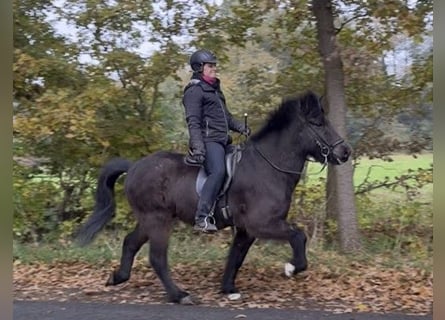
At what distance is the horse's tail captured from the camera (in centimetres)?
848

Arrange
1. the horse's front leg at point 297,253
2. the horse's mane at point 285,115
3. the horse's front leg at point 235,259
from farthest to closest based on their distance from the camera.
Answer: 1. the horse's front leg at point 235,259
2. the horse's mane at point 285,115
3. the horse's front leg at point 297,253

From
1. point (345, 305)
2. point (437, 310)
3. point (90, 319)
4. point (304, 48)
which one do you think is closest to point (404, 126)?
point (304, 48)

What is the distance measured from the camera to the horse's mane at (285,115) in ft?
26.1

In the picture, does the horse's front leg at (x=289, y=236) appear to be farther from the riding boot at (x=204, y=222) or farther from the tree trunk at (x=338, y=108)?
the tree trunk at (x=338, y=108)

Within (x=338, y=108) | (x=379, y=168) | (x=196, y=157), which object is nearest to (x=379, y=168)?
(x=379, y=168)

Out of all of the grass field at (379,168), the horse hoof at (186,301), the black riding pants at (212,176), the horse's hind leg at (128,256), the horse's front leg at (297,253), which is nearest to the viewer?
the horse's front leg at (297,253)

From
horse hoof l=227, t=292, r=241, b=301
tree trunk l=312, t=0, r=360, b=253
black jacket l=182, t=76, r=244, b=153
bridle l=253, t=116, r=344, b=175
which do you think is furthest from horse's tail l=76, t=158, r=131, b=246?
tree trunk l=312, t=0, r=360, b=253

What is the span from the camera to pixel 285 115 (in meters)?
8.05

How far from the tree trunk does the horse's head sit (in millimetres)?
2682

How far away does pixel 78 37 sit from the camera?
37.4ft

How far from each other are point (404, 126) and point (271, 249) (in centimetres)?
338

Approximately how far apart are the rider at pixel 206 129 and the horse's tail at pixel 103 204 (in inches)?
53.3

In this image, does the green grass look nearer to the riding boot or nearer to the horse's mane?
the horse's mane

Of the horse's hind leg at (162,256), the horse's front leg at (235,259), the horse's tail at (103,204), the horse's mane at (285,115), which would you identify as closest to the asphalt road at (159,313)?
the horse's hind leg at (162,256)
